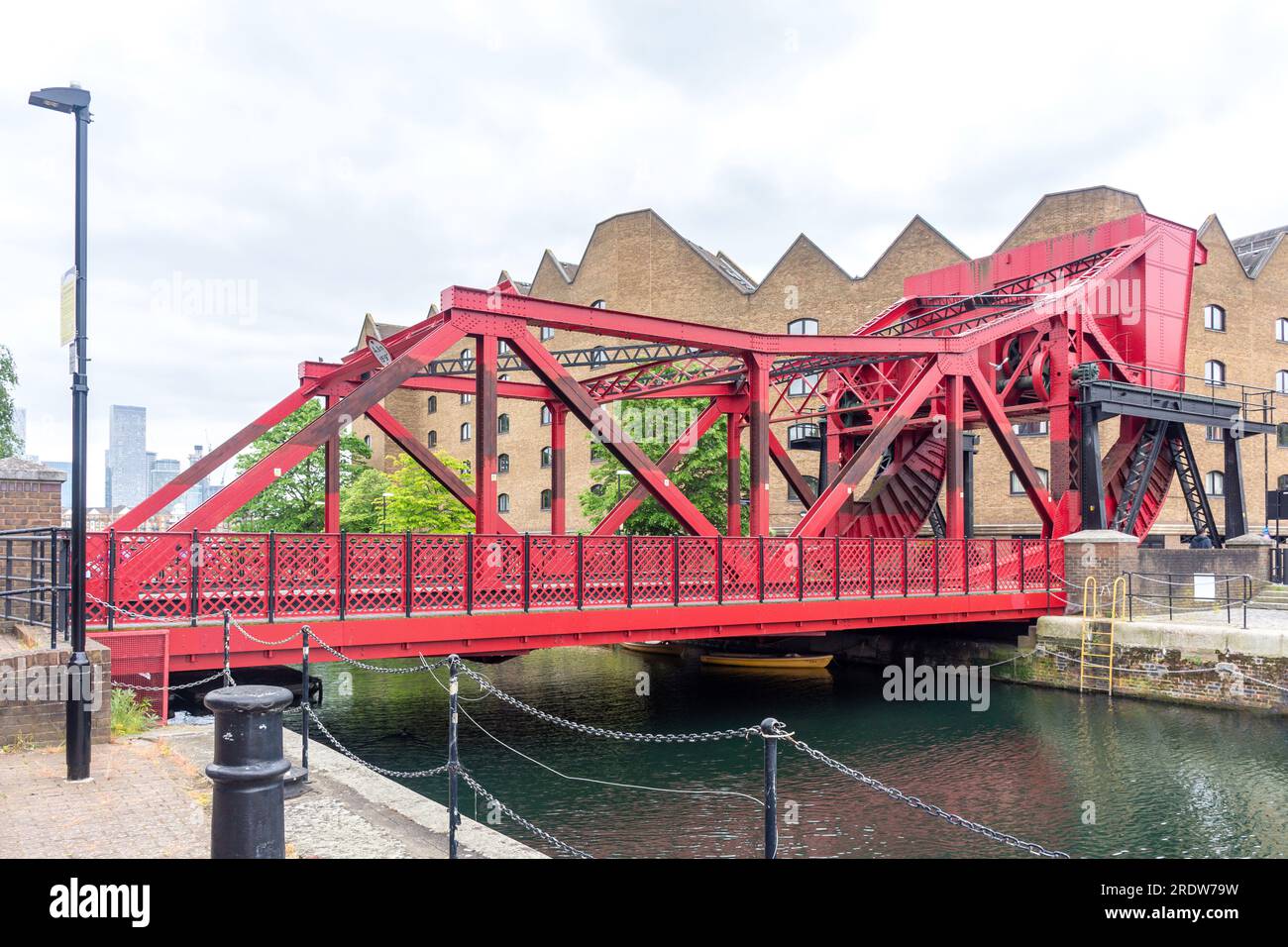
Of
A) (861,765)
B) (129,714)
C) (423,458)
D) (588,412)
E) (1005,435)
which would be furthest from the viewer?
(1005,435)

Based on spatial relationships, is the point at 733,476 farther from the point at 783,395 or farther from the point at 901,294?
the point at 901,294

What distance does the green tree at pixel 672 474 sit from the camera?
26641 mm

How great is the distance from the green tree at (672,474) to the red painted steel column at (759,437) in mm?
8212

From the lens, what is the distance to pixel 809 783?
40.1 ft

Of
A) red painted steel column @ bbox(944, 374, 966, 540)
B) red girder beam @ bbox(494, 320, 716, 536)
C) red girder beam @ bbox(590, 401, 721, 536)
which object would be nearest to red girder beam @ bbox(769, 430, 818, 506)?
red girder beam @ bbox(590, 401, 721, 536)

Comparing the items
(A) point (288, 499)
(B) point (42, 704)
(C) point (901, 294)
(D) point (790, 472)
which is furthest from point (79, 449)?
(A) point (288, 499)

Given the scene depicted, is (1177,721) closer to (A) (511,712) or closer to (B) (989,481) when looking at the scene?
(A) (511,712)

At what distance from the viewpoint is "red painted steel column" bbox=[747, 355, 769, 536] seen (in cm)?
1595

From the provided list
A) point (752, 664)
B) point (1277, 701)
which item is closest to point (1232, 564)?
point (1277, 701)

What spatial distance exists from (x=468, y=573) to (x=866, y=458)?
26.2ft

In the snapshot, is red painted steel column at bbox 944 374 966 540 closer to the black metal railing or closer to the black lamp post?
the black metal railing

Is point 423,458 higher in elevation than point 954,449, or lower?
lower

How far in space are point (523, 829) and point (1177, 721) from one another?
11.4 m

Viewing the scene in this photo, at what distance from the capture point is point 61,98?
6.77 metres
